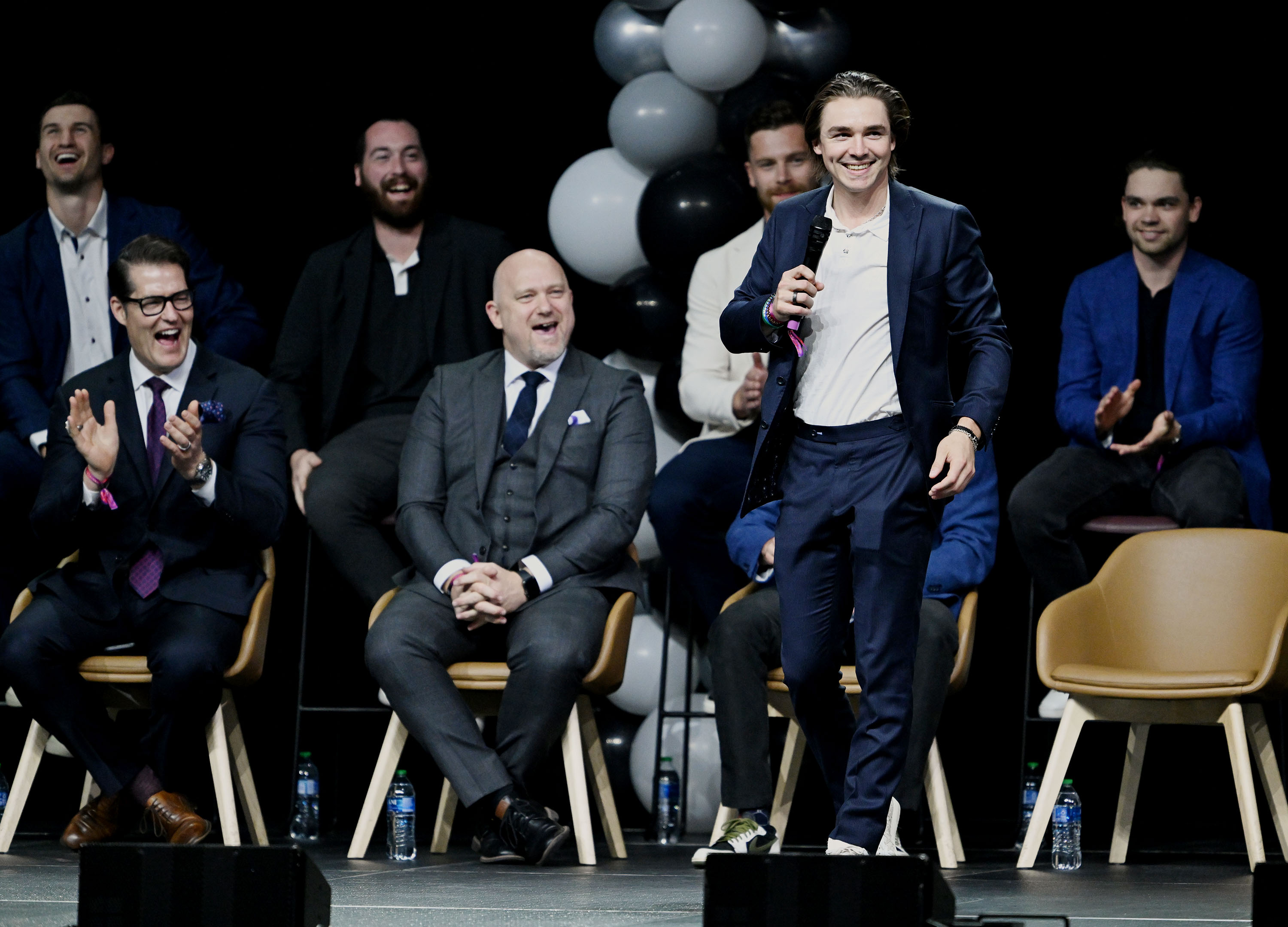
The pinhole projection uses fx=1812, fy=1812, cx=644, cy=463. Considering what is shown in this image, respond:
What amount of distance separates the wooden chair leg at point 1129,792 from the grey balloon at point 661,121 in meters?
2.06

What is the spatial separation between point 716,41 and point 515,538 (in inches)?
63.7

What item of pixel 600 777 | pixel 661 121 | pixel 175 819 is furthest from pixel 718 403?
pixel 175 819

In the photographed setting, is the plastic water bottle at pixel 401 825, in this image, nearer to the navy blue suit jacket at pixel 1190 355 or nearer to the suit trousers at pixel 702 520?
the suit trousers at pixel 702 520

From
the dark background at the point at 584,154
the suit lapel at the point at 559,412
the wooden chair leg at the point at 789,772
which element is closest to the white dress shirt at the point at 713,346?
the suit lapel at the point at 559,412

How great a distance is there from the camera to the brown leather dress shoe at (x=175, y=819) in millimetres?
4238

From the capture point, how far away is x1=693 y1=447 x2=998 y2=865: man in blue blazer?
410 cm

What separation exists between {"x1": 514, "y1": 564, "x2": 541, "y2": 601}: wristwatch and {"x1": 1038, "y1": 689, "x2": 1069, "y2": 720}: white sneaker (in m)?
1.42

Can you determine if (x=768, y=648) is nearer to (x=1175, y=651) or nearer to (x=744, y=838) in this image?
(x=744, y=838)

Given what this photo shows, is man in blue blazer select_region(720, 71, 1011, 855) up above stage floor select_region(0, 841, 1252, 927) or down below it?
above

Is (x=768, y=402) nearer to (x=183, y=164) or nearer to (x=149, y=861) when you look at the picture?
(x=149, y=861)

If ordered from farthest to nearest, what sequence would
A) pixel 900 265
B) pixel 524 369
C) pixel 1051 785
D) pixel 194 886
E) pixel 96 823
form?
pixel 524 369, pixel 96 823, pixel 1051 785, pixel 900 265, pixel 194 886

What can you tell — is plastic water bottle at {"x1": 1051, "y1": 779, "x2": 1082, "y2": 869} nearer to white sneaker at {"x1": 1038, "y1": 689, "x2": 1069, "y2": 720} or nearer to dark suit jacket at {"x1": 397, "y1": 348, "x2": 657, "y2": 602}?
white sneaker at {"x1": 1038, "y1": 689, "x2": 1069, "y2": 720}

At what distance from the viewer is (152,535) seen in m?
4.52

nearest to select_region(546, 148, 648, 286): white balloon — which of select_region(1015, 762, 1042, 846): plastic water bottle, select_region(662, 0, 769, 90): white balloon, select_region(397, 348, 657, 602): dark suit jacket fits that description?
select_region(662, 0, 769, 90): white balloon
